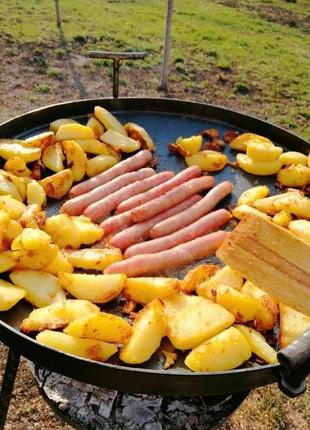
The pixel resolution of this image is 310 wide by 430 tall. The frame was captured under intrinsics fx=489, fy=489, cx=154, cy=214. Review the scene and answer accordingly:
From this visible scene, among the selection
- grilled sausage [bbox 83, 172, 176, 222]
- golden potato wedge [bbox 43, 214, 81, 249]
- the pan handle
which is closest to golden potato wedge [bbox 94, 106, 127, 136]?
grilled sausage [bbox 83, 172, 176, 222]

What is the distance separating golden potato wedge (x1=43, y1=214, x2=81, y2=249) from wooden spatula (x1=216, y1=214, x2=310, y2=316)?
0.73 meters

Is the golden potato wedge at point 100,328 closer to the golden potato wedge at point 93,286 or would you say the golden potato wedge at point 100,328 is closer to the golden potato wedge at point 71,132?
the golden potato wedge at point 93,286

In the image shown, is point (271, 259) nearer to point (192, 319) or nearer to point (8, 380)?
point (192, 319)

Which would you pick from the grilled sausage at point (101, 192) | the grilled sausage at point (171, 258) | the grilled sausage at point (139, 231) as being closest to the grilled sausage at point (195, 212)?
the grilled sausage at point (139, 231)

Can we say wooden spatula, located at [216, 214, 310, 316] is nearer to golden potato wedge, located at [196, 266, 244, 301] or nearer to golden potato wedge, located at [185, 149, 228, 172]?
golden potato wedge, located at [196, 266, 244, 301]

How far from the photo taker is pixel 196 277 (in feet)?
7.45

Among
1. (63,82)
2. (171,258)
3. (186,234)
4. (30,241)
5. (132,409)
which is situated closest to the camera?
(30,241)

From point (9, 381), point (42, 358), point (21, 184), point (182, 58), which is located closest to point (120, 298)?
point (42, 358)

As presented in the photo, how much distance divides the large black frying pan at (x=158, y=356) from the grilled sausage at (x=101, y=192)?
0.14 metres

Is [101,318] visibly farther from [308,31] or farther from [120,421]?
[308,31]

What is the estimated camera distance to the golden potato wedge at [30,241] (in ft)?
7.05

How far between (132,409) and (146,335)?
97 cm

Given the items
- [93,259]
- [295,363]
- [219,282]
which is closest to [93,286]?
[93,259]

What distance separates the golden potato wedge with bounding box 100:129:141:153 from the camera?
3219 millimetres
